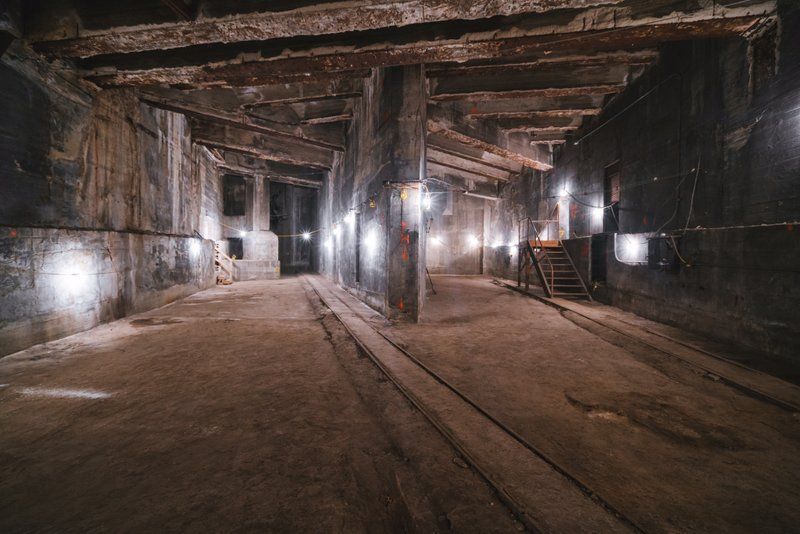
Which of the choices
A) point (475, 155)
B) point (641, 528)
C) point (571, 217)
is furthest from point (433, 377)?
point (475, 155)

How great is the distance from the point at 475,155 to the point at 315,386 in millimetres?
12857

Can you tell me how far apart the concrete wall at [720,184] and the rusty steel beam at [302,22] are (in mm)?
3056

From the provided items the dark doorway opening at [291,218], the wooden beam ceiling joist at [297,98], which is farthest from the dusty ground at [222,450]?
the dark doorway opening at [291,218]

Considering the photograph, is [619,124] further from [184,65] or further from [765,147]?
[184,65]

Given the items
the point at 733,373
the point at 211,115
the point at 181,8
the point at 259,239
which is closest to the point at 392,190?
the point at 181,8

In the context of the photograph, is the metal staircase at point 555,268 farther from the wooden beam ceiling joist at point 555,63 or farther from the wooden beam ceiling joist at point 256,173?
the wooden beam ceiling joist at point 256,173

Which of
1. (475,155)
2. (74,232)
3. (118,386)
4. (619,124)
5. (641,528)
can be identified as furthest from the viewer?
(475,155)

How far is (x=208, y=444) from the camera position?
2615 millimetres

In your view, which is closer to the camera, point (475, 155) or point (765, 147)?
point (765, 147)

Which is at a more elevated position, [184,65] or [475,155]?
[475,155]

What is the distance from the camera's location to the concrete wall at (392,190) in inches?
291

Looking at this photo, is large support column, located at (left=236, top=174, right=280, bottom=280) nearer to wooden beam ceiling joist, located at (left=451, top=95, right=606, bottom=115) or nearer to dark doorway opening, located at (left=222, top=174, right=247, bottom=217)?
dark doorway opening, located at (left=222, top=174, right=247, bottom=217)

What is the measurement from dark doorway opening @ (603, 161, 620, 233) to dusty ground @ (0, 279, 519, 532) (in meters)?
9.35

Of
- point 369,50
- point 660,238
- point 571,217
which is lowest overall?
point 660,238
